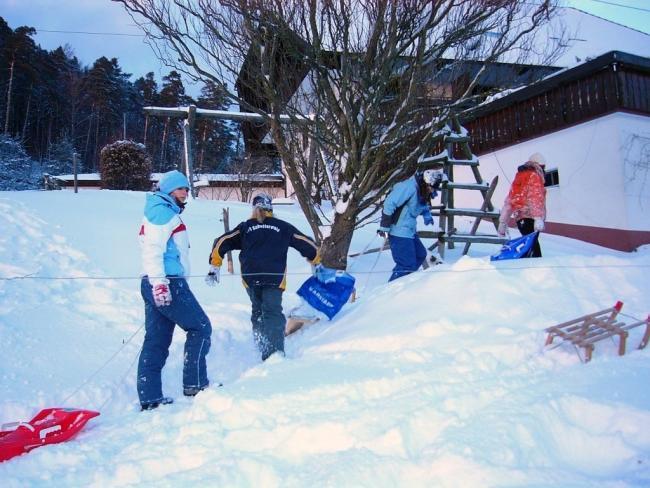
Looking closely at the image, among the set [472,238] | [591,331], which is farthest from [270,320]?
[472,238]

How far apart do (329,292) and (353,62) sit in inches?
116

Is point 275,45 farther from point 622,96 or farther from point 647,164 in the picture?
point 647,164

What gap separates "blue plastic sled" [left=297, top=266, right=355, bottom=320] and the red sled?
2594mm

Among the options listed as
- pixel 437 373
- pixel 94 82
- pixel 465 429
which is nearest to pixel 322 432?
pixel 465 429

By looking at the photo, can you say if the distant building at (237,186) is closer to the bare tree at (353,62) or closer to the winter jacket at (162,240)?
the bare tree at (353,62)

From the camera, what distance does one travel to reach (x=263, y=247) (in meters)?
4.66

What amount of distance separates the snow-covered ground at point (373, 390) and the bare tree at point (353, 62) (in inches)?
88.1

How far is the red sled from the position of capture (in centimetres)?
293

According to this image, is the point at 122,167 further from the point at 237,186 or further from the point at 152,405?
the point at 152,405

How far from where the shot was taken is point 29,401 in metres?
4.18

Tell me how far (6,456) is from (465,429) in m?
2.55

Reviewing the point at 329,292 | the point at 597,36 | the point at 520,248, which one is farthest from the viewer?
the point at 597,36

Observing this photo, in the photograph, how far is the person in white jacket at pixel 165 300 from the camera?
12.3 feet

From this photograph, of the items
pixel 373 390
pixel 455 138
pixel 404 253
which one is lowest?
pixel 373 390
